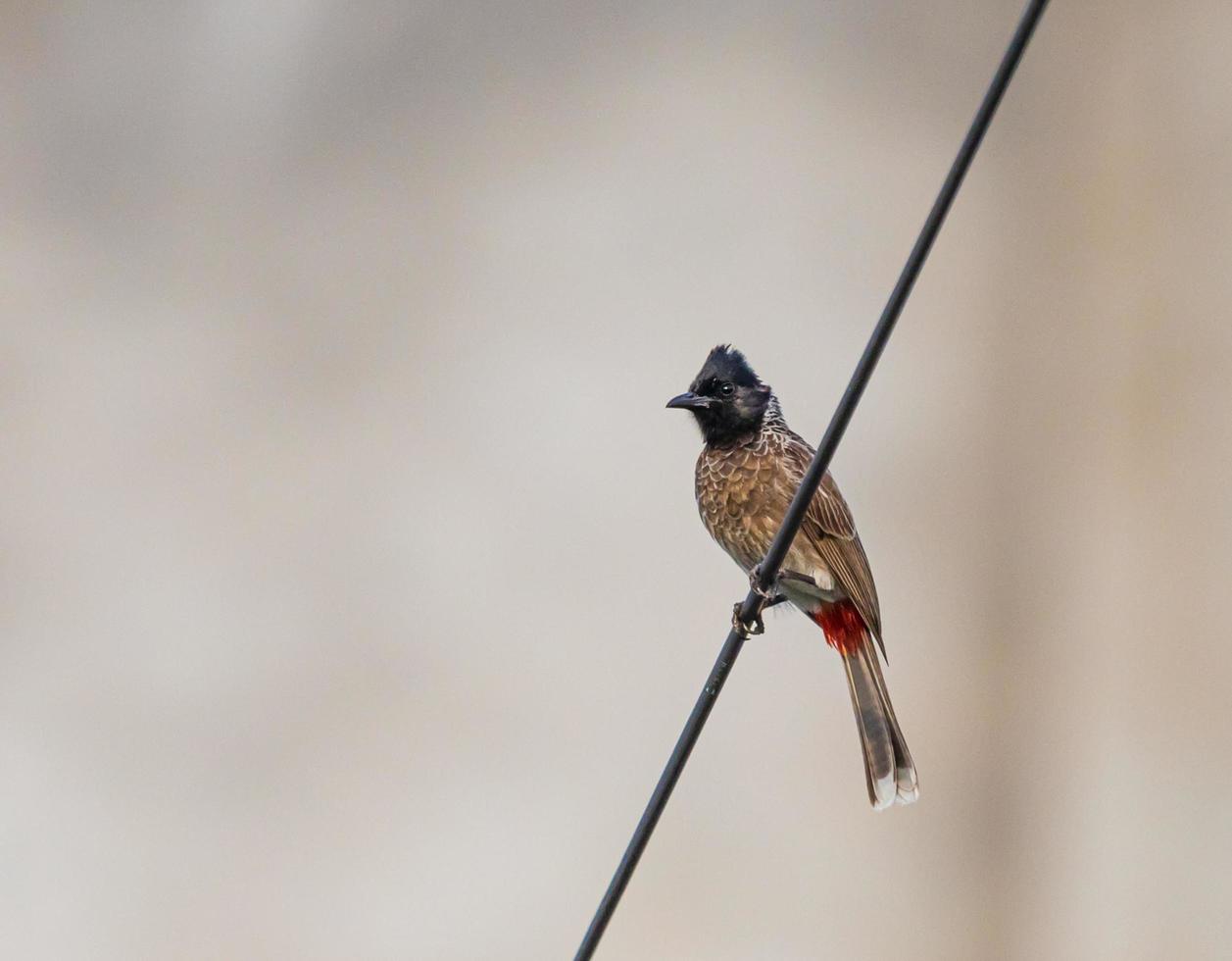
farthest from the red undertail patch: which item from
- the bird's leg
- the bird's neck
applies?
the bird's neck

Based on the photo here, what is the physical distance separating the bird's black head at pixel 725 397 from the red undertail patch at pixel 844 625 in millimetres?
408

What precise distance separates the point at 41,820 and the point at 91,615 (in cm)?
71

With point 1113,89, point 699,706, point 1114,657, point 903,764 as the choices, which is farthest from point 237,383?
point 1113,89

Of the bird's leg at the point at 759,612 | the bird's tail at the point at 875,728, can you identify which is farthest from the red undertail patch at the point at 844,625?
the bird's leg at the point at 759,612

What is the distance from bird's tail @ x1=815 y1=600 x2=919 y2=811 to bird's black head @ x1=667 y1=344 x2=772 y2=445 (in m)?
0.42

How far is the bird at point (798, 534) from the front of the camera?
2.28m

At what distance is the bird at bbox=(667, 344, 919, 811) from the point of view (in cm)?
228

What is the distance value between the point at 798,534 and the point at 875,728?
0.41 m

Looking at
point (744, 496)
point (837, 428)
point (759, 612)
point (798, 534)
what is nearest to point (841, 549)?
point (798, 534)

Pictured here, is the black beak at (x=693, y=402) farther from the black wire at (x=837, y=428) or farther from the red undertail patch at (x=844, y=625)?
the black wire at (x=837, y=428)

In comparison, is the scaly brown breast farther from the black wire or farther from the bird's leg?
the black wire

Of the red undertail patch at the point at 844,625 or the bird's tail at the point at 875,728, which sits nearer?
the bird's tail at the point at 875,728

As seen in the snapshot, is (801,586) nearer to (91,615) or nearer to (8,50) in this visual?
(91,615)

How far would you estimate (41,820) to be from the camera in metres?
→ 4.00
